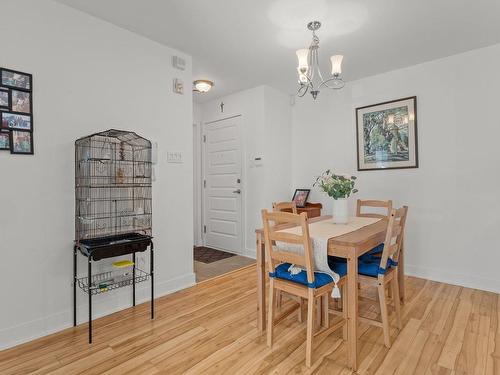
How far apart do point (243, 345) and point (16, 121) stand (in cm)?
230

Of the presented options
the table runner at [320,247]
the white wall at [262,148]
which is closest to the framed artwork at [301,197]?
the white wall at [262,148]

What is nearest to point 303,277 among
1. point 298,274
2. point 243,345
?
point 298,274

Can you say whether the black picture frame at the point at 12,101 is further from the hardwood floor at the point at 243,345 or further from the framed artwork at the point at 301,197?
the framed artwork at the point at 301,197

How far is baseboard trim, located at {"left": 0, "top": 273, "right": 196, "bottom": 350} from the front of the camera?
2.07m

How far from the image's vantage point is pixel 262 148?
4.26 metres

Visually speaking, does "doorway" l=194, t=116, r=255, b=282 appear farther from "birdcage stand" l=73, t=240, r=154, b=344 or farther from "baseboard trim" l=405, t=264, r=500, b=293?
"baseboard trim" l=405, t=264, r=500, b=293

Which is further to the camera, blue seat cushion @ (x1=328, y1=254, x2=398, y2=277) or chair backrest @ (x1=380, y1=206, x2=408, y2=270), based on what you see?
blue seat cushion @ (x1=328, y1=254, x2=398, y2=277)

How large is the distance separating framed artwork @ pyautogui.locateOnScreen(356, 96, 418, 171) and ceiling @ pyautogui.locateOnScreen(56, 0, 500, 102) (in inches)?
20.2

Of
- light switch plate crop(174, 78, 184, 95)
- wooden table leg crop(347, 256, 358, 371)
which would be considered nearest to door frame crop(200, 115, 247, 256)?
light switch plate crop(174, 78, 184, 95)

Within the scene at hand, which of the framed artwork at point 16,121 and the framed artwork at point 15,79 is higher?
the framed artwork at point 15,79

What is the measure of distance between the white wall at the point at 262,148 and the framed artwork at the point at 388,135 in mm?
1138

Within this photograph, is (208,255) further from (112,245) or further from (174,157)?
(112,245)

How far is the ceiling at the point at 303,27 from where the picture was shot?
7.59 feet

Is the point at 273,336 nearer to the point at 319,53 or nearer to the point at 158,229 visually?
the point at 158,229
